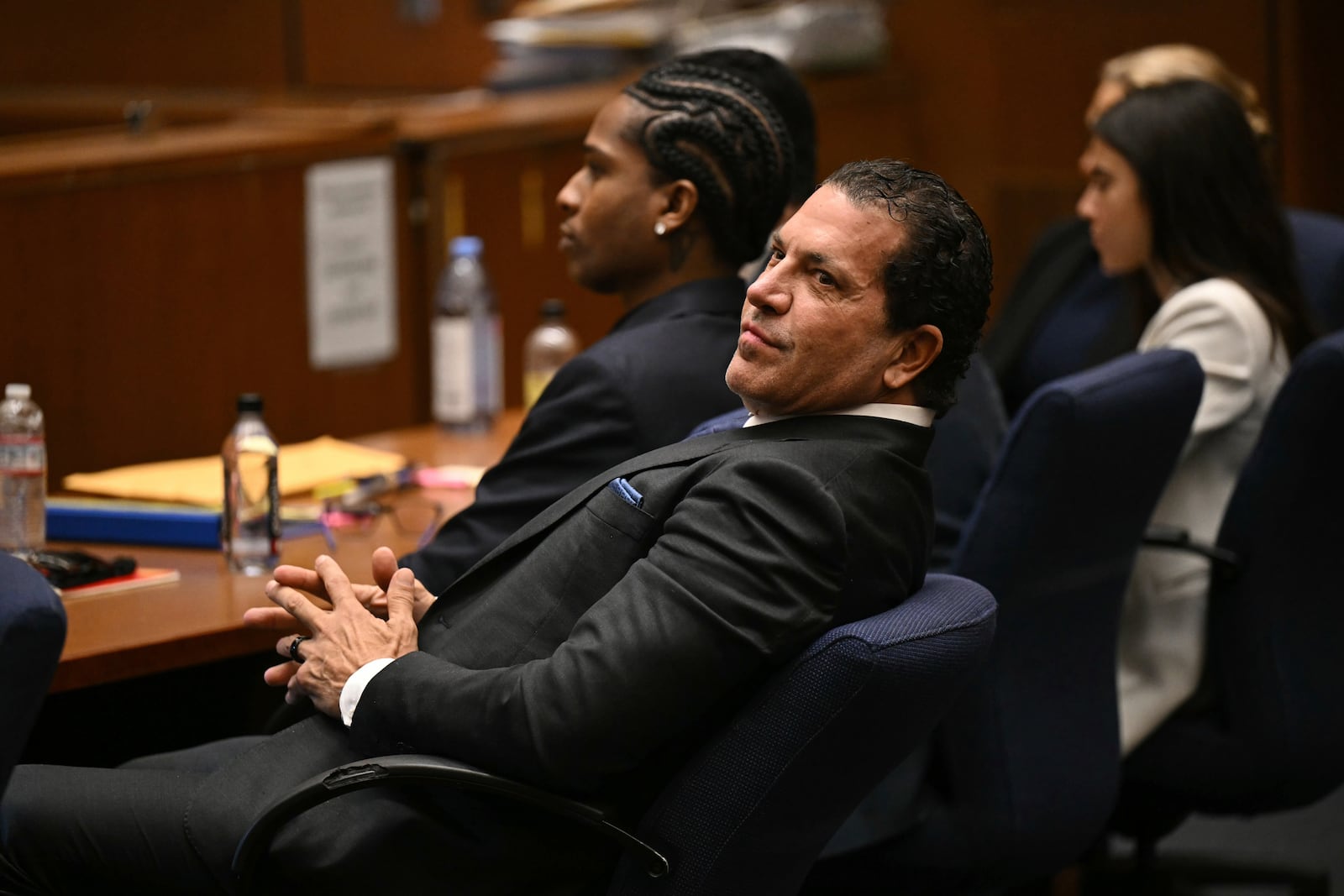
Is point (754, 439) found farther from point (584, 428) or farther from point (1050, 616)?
point (1050, 616)

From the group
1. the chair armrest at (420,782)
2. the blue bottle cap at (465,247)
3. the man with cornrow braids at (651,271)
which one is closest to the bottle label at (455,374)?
the blue bottle cap at (465,247)

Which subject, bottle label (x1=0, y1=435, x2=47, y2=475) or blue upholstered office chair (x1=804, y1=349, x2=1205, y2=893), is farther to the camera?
bottle label (x1=0, y1=435, x2=47, y2=475)

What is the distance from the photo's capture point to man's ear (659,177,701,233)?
2146 millimetres

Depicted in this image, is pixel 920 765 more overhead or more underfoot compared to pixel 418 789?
more underfoot

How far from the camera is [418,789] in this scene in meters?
1.52

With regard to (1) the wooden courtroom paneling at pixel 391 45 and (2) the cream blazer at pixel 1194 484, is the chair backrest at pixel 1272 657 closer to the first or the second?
(2) the cream blazer at pixel 1194 484

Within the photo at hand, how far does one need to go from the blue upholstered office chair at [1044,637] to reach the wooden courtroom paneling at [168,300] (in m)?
1.65

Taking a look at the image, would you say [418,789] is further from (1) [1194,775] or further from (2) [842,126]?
(2) [842,126]

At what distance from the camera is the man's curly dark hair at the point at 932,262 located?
1531 millimetres

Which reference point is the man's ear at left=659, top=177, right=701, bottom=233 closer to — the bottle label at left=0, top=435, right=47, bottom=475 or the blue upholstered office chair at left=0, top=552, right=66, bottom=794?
the bottle label at left=0, top=435, right=47, bottom=475

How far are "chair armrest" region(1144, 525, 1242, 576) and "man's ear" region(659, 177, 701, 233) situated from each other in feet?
2.50

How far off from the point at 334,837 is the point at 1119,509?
3.44 feet

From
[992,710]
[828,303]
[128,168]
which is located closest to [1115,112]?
[992,710]

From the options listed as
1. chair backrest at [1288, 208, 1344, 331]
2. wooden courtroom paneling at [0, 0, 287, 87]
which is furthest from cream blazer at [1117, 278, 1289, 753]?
wooden courtroom paneling at [0, 0, 287, 87]
